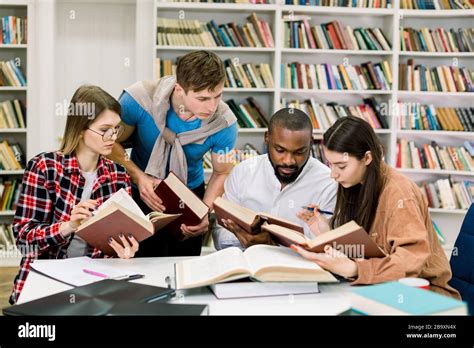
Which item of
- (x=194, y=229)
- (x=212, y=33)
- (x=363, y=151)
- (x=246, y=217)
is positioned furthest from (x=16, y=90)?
(x=363, y=151)

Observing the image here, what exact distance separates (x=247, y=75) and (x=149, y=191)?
→ 268 cm

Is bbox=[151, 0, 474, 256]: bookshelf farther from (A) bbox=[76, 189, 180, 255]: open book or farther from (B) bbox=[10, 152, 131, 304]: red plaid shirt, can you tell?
(A) bbox=[76, 189, 180, 255]: open book

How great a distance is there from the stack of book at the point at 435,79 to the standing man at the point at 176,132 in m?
2.75

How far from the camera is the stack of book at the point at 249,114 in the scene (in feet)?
17.2

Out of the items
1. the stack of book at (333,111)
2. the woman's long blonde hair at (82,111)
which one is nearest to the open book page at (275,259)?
the woman's long blonde hair at (82,111)

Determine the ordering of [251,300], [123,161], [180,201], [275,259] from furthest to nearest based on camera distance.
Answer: [123,161], [180,201], [275,259], [251,300]

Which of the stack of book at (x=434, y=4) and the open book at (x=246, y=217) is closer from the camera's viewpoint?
the open book at (x=246, y=217)

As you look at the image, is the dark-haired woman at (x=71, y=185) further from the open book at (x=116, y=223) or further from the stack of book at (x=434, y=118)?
the stack of book at (x=434, y=118)

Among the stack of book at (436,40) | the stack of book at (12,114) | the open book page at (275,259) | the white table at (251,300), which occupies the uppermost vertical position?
the stack of book at (436,40)

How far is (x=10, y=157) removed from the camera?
521 cm

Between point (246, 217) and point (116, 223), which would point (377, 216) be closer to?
point (246, 217)

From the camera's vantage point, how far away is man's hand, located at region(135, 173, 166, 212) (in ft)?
8.59
